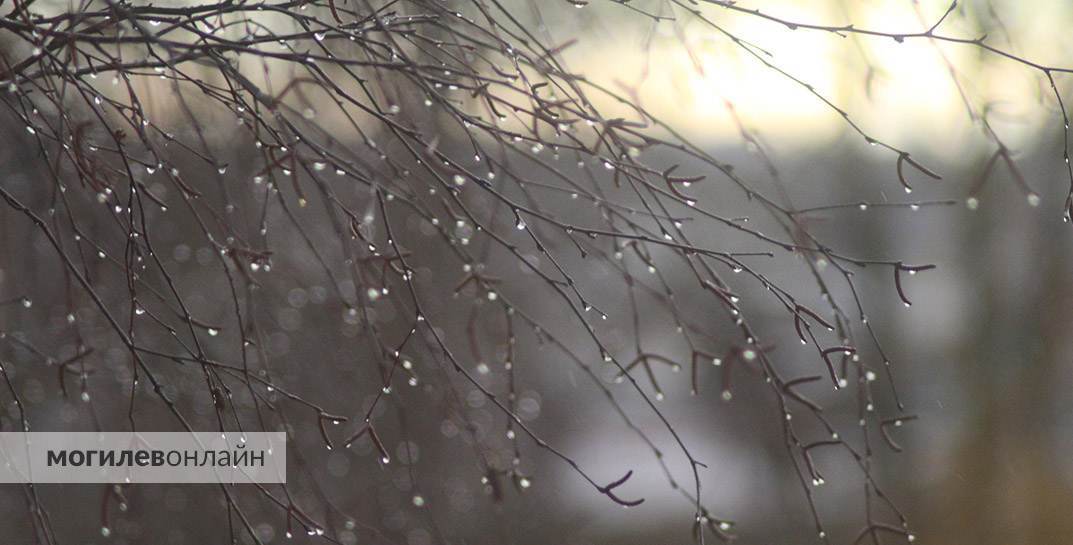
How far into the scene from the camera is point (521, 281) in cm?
473

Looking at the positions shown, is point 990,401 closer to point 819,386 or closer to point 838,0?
point 819,386

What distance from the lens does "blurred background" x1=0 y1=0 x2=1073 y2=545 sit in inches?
146

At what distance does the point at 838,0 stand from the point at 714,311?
5.64ft

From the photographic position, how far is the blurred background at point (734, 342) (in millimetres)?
3701

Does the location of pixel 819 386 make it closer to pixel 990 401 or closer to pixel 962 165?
pixel 990 401

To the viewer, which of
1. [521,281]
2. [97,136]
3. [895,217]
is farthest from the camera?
[895,217]

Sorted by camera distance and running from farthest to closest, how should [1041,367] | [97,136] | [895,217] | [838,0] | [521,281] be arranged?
[895,217]
[1041,367]
[521,281]
[838,0]
[97,136]

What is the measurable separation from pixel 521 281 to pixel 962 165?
2.42 m

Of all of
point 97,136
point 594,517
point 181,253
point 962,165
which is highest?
point 962,165

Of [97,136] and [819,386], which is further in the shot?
[819,386]

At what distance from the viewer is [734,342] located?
429 centimetres

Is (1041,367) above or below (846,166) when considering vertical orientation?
below

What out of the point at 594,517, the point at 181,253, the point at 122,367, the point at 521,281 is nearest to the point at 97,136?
the point at 181,253

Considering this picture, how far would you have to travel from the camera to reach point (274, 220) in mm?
3693
